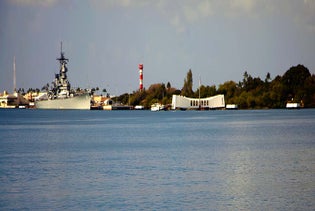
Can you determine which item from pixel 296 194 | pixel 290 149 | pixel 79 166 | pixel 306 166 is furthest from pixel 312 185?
pixel 290 149

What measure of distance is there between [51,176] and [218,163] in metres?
12.2

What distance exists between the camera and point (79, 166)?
149 feet

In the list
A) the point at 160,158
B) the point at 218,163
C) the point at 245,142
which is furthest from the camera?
the point at 245,142

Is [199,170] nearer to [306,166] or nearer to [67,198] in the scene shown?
[306,166]

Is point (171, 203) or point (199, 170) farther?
point (199, 170)

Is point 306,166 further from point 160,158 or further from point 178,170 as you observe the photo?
point 160,158

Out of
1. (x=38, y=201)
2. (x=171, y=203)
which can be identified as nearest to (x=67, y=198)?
(x=38, y=201)

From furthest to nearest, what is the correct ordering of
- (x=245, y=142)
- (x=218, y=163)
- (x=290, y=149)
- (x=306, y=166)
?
1. (x=245, y=142)
2. (x=290, y=149)
3. (x=218, y=163)
4. (x=306, y=166)

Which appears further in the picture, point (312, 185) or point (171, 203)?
point (312, 185)

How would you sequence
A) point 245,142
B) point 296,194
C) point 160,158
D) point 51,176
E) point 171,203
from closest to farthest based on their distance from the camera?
point 171,203 < point 296,194 < point 51,176 < point 160,158 < point 245,142

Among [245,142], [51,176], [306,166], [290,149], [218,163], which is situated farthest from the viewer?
[245,142]

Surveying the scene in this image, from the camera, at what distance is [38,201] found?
32.0 metres

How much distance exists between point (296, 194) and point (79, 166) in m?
16.9

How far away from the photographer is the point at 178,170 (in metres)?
42.6
